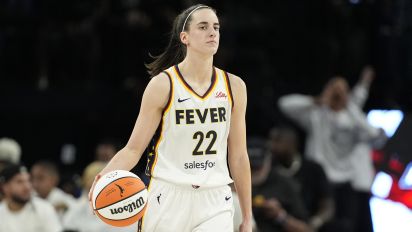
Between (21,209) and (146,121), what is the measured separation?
4.18m

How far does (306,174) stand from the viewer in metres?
11.9

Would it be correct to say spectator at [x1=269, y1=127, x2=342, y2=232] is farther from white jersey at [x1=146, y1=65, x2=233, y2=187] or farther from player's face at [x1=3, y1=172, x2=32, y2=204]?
white jersey at [x1=146, y1=65, x2=233, y2=187]

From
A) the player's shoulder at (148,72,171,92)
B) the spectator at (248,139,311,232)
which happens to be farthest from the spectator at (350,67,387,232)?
the player's shoulder at (148,72,171,92)

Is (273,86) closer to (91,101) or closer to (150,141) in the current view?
(91,101)

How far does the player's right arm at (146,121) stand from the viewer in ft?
22.2

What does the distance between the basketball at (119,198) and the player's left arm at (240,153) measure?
74 cm

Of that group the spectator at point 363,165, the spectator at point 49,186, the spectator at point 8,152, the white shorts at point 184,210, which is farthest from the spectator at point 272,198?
the white shorts at point 184,210

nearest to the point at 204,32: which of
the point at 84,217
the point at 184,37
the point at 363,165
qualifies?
the point at 184,37

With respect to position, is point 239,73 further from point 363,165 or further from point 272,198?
point 272,198

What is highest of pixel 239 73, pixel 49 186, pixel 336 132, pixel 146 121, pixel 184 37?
pixel 184 37

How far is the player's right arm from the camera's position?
6762mm

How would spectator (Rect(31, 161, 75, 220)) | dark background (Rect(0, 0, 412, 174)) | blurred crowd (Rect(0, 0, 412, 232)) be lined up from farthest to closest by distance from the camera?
1. dark background (Rect(0, 0, 412, 174))
2. blurred crowd (Rect(0, 0, 412, 232))
3. spectator (Rect(31, 161, 75, 220))

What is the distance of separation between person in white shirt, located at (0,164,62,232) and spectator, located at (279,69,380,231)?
159 inches

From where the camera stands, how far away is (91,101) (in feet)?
45.5
